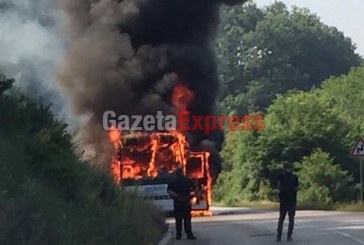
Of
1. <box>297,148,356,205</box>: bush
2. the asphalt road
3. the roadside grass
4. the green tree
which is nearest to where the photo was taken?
the roadside grass

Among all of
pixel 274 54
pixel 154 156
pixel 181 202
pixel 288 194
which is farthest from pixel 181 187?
pixel 274 54

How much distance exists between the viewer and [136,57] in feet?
119

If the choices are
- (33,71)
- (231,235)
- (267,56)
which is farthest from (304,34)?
(231,235)

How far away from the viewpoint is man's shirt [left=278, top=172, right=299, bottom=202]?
2119 centimetres

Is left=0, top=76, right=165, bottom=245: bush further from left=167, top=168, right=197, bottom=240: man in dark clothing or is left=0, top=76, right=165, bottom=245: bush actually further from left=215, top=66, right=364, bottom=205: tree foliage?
left=215, top=66, right=364, bottom=205: tree foliage

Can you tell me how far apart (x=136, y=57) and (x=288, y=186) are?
15.8m

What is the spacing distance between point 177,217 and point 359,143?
1323cm

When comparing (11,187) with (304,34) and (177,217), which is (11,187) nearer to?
(177,217)

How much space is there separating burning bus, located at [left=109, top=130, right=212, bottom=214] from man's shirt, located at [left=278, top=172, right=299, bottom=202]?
11.4m

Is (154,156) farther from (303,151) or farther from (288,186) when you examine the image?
(303,151)

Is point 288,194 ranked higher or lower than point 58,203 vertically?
higher

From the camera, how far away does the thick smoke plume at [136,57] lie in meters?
35.8

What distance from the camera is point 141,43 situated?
36.5 metres

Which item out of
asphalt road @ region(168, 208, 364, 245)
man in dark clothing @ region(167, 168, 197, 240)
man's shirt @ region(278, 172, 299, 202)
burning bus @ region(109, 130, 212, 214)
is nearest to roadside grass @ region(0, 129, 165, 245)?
asphalt road @ region(168, 208, 364, 245)
